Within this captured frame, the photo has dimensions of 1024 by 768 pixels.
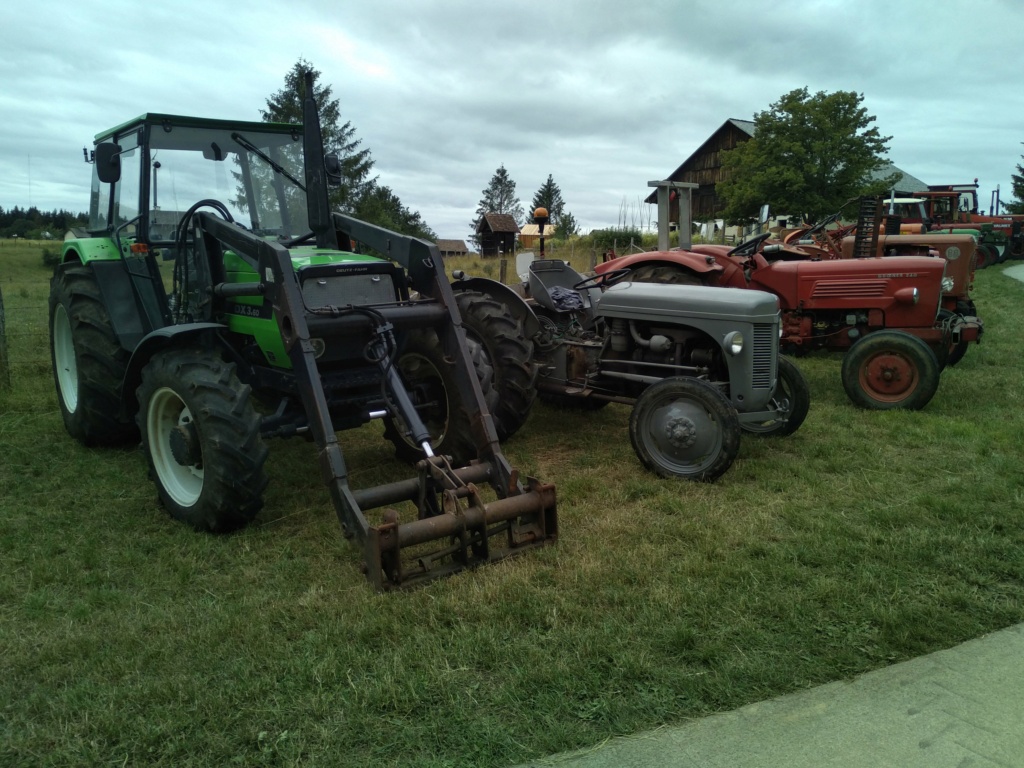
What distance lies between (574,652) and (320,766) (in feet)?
3.23

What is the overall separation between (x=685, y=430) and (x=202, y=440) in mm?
2841

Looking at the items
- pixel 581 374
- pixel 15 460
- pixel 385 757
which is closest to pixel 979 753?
pixel 385 757

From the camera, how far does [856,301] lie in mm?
7699

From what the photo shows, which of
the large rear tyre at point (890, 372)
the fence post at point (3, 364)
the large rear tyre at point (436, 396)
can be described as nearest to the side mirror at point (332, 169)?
the large rear tyre at point (436, 396)

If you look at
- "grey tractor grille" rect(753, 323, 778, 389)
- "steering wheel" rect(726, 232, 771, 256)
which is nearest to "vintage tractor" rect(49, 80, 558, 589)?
"grey tractor grille" rect(753, 323, 778, 389)

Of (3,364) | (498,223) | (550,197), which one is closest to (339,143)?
(498,223)

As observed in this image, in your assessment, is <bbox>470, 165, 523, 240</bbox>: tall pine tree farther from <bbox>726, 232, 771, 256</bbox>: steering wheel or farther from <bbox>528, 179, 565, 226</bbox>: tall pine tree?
→ <bbox>726, 232, 771, 256</bbox>: steering wheel

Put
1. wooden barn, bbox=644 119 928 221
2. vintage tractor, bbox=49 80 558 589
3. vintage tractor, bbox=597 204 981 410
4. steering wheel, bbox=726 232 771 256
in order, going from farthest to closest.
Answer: wooden barn, bbox=644 119 928 221 → steering wheel, bbox=726 232 771 256 → vintage tractor, bbox=597 204 981 410 → vintage tractor, bbox=49 80 558 589

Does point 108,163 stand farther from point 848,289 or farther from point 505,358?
point 848,289

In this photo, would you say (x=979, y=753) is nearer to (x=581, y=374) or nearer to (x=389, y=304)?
(x=389, y=304)

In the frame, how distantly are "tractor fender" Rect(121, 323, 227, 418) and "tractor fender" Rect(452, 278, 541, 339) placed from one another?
85.9 inches

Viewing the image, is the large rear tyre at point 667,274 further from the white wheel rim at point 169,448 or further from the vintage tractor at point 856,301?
the white wheel rim at point 169,448

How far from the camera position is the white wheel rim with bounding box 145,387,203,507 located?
14.5 feet

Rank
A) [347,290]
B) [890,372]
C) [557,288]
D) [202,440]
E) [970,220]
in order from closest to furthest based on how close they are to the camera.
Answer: [202,440], [347,290], [557,288], [890,372], [970,220]
